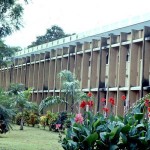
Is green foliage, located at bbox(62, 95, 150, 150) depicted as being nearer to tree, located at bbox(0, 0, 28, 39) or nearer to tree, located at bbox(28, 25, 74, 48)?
tree, located at bbox(0, 0, 28, 39)

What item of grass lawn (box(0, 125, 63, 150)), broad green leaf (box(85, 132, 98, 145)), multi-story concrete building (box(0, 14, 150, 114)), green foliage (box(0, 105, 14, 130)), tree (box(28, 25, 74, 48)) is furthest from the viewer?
tree (box(28, 25, 74, 48))

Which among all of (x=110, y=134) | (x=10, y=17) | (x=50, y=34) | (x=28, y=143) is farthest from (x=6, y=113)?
(x=50, y=34)

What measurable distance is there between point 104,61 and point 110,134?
21.8 m

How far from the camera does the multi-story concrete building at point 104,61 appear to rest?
961 inches

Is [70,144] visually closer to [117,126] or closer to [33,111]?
[117,126]

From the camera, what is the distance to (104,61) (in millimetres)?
28938

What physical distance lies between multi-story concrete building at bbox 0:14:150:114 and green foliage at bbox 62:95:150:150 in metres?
15.7

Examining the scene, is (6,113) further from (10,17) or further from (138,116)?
(138,116)

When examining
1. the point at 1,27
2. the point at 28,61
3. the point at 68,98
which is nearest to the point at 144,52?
the point at 68,98

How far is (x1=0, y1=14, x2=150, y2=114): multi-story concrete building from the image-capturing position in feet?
80.1

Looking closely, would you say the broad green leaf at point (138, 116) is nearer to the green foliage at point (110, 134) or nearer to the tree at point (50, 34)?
the green foliage at point (110, 134)

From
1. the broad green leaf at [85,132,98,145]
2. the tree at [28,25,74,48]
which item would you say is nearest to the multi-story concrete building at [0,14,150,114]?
the broad green leaf at [85,132,98,145]

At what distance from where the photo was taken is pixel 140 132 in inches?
296

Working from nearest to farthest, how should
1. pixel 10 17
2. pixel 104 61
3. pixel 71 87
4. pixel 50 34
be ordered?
pixel 10 17 → pixel 71 87 → pixel 104 61 → pixel 50 34
